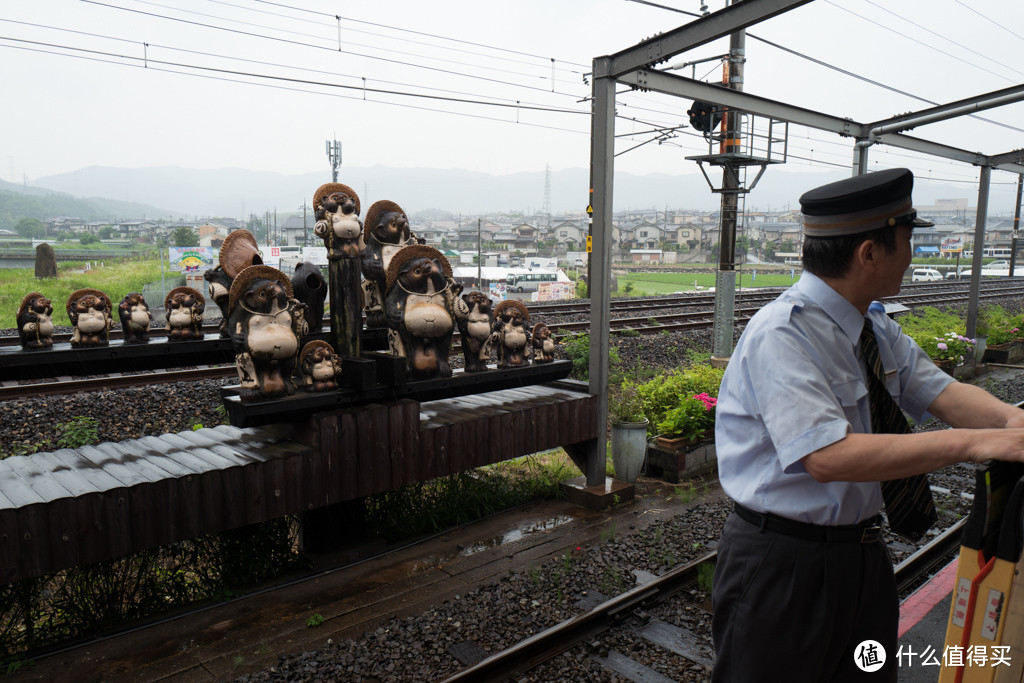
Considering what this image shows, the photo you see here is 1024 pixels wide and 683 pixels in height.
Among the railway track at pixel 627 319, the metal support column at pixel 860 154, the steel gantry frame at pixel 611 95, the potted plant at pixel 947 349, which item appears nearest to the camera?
the steel gantry frame at pixel 611 95

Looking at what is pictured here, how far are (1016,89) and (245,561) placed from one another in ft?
34.0

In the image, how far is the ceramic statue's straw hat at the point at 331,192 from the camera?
188 inches

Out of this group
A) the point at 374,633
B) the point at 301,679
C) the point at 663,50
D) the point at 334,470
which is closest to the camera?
the point at 301,679

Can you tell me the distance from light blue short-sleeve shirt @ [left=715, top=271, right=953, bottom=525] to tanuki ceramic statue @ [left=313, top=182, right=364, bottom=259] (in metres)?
3.40

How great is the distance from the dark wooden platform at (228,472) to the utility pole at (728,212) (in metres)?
6.21

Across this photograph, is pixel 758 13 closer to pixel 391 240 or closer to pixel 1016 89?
pixel 391 240

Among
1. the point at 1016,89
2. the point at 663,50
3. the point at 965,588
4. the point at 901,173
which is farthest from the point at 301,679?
the point at 1016,89

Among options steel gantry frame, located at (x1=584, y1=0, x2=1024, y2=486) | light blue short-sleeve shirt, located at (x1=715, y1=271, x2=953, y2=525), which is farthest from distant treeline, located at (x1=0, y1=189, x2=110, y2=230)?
light blue short-sleeve shirt, located at (x1=715, y1=271, x2=953, y2=525)

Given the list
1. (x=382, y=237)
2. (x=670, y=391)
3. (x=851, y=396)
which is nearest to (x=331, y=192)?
(x=382, y=237)

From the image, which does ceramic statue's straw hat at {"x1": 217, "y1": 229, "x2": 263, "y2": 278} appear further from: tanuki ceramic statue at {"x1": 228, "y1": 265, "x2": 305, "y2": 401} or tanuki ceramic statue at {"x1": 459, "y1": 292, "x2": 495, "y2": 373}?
tanuki ceramic statue at {"x1": 459, "y1": 292, "x2": 495, "y2": 373}

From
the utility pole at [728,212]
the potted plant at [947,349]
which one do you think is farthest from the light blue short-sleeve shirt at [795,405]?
the potted plant at [947,349]

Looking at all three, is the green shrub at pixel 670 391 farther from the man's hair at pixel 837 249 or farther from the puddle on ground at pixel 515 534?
the man's hair at pixel 837 249

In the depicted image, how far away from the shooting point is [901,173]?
170 centimetres

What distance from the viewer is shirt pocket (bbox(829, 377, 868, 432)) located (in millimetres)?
1732
